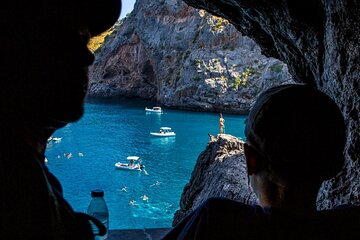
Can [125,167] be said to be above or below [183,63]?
below

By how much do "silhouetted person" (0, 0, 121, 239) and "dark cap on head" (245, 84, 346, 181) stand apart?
82 cm

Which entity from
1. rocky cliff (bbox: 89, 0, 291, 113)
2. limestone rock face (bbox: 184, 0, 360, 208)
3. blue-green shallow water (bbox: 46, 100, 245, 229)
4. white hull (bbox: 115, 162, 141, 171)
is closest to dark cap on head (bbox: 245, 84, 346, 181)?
limestone rock face (bbox: 184, 0, 360, 208)

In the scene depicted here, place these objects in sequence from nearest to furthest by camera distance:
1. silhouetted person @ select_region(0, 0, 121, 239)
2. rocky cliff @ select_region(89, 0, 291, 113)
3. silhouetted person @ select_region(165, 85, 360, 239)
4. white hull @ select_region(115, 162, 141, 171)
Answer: silhouetted person @ select_region(0, 0, 121, 239) < silhouetted person @ select_region(165, 85, 360, 239) < white hull @ select_region(115, 162, 141, 171) < rocky cliff @ select_region(89, 0, 291, 113)

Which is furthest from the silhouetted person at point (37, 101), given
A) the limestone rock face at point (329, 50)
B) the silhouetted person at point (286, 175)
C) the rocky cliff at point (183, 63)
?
the rocky cliff at point (183, 63)

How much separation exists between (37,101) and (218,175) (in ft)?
44.2

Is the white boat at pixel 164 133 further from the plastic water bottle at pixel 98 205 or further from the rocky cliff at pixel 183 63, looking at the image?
the plastic water bottle at pixel 98 205

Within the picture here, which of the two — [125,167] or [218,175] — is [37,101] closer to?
[218,175]

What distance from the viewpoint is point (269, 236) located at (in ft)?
5.08

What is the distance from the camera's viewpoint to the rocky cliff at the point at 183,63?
72.4 metres

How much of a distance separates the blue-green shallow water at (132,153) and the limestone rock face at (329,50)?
2151cm

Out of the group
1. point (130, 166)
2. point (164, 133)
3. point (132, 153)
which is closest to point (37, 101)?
point (130, 166)

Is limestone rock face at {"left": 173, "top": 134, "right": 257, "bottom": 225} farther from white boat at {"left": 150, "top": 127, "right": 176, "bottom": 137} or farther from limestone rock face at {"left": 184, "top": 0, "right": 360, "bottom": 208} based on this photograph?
white boat at {"left": 150, "top": 127, "right": 176, "bottom": 137}

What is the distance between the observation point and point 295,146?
1.63 meters

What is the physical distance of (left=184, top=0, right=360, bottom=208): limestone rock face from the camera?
3428 millimetres
